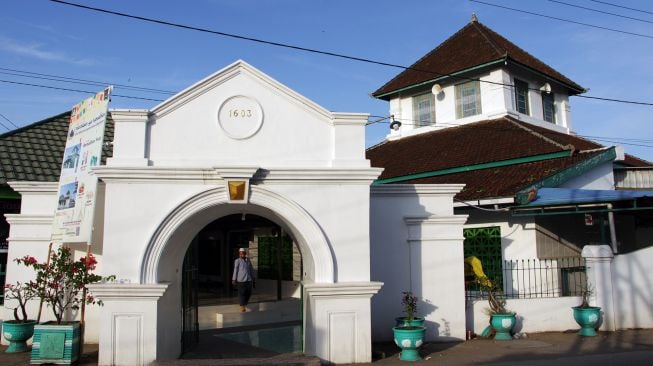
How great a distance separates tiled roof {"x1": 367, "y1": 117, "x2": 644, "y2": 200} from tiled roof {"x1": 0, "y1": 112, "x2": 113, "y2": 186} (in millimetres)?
8438

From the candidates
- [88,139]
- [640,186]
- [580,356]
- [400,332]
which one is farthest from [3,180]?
[640,186]

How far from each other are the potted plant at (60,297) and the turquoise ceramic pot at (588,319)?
8.38 meters

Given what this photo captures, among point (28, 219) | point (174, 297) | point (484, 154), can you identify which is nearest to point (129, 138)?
point (174, 297)

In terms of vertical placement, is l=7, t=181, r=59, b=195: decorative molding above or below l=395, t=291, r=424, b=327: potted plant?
above

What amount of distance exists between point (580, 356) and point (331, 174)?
483 centimetres

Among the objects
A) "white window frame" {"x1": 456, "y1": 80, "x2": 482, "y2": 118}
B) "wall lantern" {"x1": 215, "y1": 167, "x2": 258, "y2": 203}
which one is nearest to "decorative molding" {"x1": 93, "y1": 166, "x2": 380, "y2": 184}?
"wall lantern" {"x1": 215, "y1": 167, "x2": 258, "y2": 203}

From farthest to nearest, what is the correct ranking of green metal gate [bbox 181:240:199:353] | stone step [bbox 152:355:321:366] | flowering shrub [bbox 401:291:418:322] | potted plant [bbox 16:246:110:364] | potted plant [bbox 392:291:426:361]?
1. green metal gate [bbox 181:240:199:353]
2. flowering shrub [bbox 401:291:418:322]
3. potted plant [bbox 392:291:426:361]
4. potted plant [bbox 16:246:110:364]
5. stone step [bbox 152:355:321:366]

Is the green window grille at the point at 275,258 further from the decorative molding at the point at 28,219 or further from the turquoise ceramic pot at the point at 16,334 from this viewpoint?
the turquoise ceramic pot at the point at 16,334

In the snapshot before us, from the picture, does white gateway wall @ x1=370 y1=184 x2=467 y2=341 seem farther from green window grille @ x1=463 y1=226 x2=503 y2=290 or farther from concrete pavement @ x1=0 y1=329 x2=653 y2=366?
green window grille @ x1=463 y1=226 x2=503 y2=290

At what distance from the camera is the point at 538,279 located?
12.5 meters

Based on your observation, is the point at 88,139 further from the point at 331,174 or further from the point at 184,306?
the point at 331,174

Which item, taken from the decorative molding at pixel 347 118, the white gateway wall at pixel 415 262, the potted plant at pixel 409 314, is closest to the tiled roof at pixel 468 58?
the white gateway wall at pixel 415 262

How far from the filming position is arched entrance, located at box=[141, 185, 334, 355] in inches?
333

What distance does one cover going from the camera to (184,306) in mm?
9852
